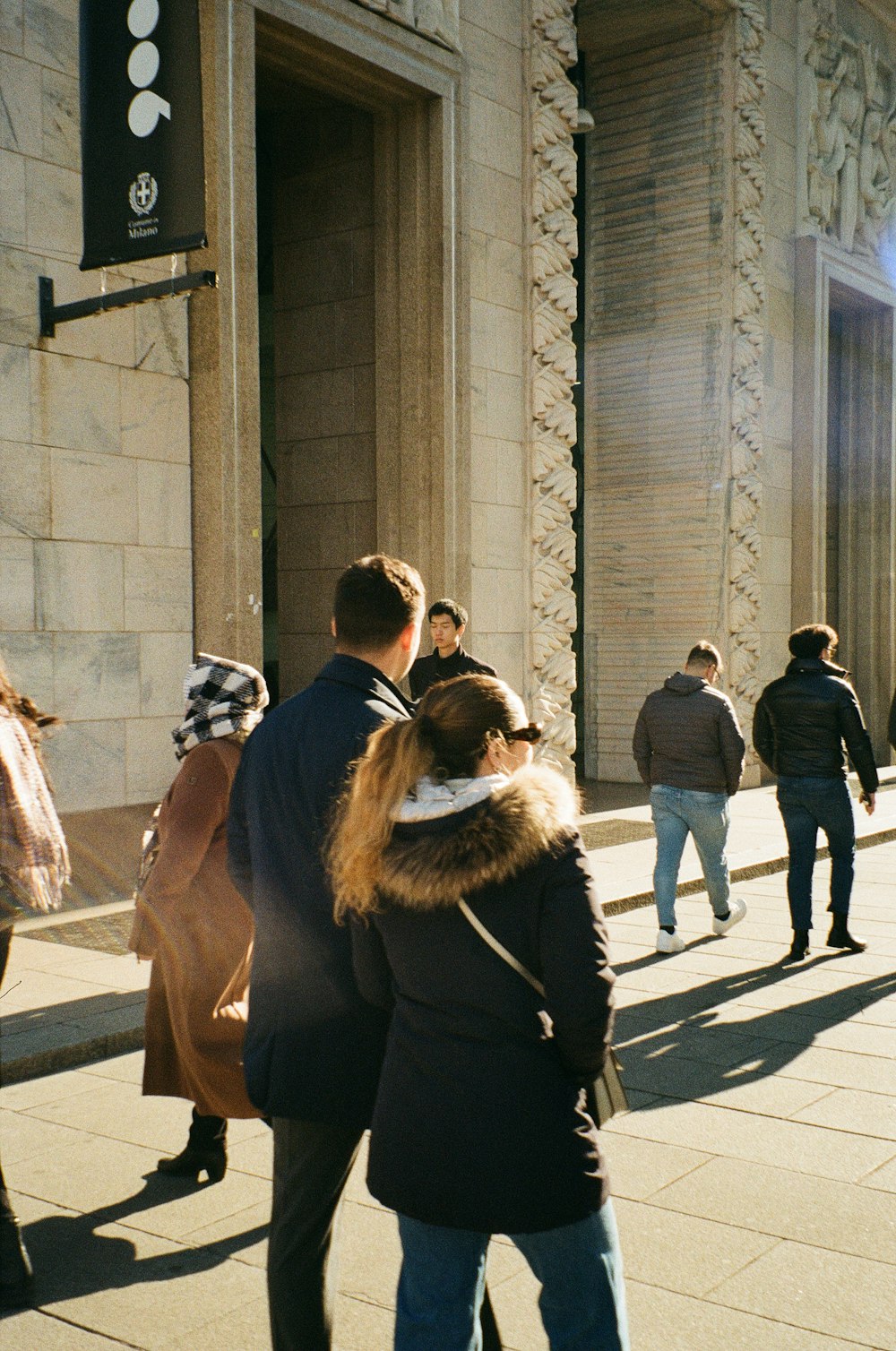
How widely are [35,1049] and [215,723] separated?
2318 mm

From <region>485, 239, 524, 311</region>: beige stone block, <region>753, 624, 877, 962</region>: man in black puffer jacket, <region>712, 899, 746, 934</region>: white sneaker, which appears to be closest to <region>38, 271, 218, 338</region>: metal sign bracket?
<region>753, 624, 877, 962</region>: man in black puffer jacket

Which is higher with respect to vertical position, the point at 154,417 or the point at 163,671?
the point at 154,417

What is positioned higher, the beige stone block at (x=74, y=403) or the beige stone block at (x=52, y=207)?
the beige stone block at (x=52, y=207)

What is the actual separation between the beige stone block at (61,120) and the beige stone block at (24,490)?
201 cm

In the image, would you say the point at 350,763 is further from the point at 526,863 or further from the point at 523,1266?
the point at 523,1266

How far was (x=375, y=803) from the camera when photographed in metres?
2.58

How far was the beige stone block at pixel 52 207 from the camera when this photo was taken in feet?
30.5

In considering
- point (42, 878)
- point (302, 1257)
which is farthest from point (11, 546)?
point (302, 1257)

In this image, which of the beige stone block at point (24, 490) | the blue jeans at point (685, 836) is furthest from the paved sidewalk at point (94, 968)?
the beige stone block at point (24, 490)

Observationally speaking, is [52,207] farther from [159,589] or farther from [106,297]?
[159,589]

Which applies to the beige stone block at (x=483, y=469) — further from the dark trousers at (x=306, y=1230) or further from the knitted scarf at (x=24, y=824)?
the dark trousers at (x=306, y=1230)

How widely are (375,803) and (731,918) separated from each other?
666 centimetres

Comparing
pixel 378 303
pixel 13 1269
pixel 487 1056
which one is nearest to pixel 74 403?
pixel 378 303

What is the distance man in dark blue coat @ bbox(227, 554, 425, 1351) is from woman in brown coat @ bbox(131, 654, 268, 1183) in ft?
4.07
